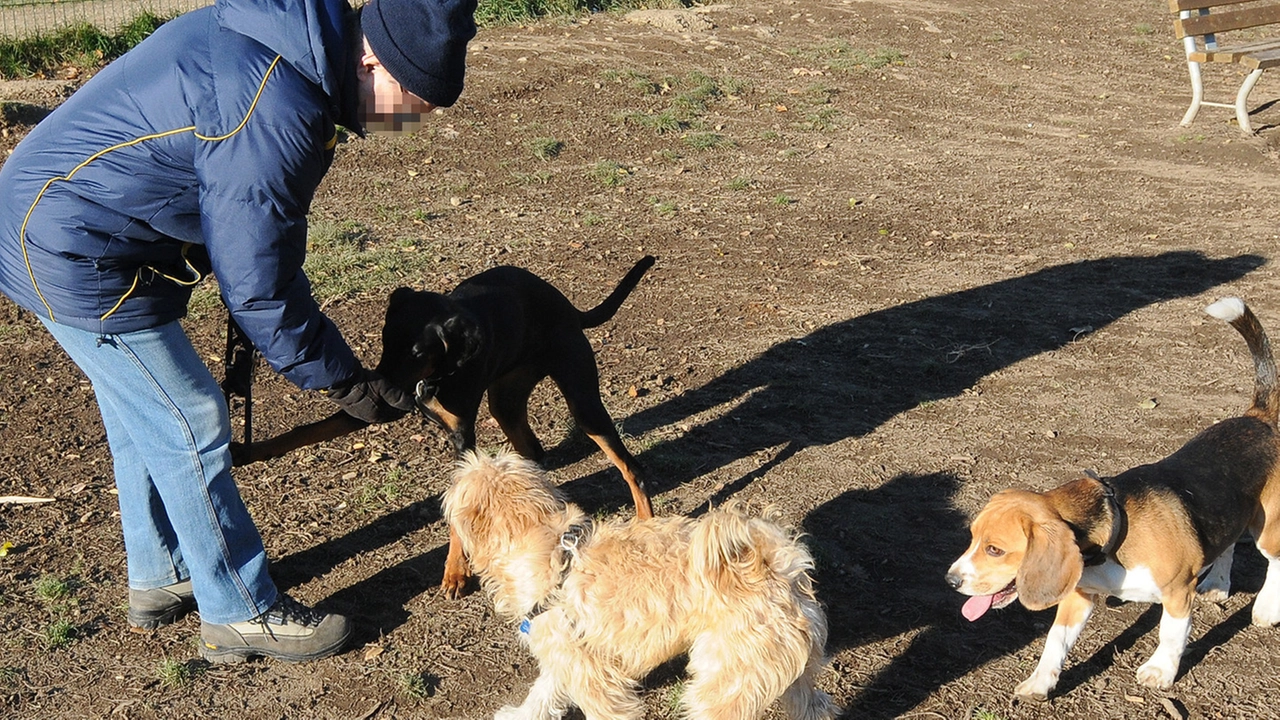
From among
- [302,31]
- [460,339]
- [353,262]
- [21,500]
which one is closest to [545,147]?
[353,262]

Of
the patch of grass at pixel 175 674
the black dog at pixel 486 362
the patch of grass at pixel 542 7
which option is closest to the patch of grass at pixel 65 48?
the patch of grass at pixel 542 7

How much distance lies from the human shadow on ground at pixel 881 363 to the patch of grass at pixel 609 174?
3.06m

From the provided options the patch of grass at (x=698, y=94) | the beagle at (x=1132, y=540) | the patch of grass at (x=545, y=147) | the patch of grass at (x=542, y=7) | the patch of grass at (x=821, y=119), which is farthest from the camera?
the patch of grass at (x=542, y=7)

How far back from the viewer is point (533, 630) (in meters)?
3.54

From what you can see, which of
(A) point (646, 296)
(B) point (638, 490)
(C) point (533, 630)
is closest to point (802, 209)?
(A) point (646, 296)

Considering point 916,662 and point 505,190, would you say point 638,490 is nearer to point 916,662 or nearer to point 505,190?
point 916,662

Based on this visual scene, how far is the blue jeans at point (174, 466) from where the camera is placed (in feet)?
11.6

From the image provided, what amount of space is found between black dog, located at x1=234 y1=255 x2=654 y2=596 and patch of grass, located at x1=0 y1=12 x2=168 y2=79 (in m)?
7.86

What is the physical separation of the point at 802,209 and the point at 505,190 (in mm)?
2409

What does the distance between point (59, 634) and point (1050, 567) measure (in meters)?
3.45

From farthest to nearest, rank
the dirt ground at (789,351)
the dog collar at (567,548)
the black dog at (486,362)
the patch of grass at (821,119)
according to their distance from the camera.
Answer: the patch of grass at (821,119)
the black dog at (486,362)
the dirt ground at (789,351)
the dog collar at (567,548)

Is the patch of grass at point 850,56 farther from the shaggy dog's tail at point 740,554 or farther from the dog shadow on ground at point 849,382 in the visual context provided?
the shaggy dog's tail at point 740,554

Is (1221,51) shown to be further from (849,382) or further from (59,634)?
(59,634)

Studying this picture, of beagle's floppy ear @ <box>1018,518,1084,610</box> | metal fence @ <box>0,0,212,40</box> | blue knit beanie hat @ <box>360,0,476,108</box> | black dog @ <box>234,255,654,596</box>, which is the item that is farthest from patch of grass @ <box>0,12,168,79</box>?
beagle's floppy ear @ <box>1018,518,1084,610</box>
